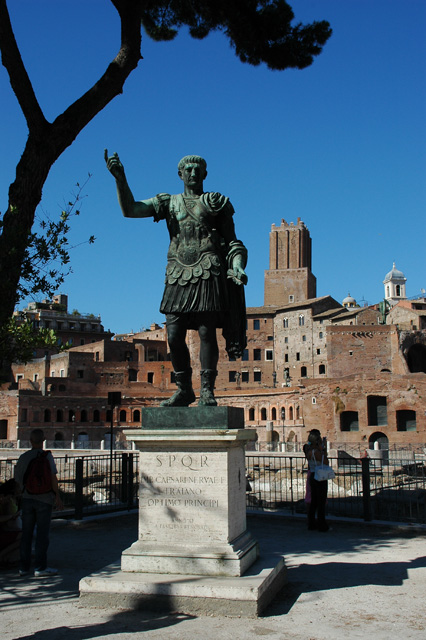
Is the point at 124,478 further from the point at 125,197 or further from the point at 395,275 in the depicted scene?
the point at 395,275

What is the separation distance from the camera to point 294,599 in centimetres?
493

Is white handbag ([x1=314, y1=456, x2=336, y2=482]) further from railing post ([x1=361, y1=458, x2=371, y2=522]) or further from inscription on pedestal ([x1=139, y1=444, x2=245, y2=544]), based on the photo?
inscription on pedestal ([x1=139, y1=444, x2=245, y2=544])

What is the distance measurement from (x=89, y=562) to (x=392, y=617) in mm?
3340

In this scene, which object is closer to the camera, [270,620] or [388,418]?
[270,620]

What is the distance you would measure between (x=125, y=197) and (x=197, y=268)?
3.08ft

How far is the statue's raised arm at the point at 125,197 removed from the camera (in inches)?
213

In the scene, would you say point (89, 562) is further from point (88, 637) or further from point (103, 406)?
point (103, 406)

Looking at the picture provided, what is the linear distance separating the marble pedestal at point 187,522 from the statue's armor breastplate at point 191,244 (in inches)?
45.2

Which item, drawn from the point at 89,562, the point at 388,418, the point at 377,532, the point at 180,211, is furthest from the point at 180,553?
the point at 388,418

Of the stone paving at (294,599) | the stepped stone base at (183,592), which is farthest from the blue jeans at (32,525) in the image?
the stepped stone base at (183,592)

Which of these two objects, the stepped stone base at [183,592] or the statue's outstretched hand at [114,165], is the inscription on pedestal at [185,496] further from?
the statue's outstretched hand at [114,165]

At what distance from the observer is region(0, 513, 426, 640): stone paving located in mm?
4141

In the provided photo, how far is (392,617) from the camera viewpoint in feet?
14.8

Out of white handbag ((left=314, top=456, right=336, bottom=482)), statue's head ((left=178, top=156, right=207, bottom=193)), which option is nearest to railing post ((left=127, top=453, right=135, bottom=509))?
white handbag ((left=314, top=456, right=336, bottom=482))
